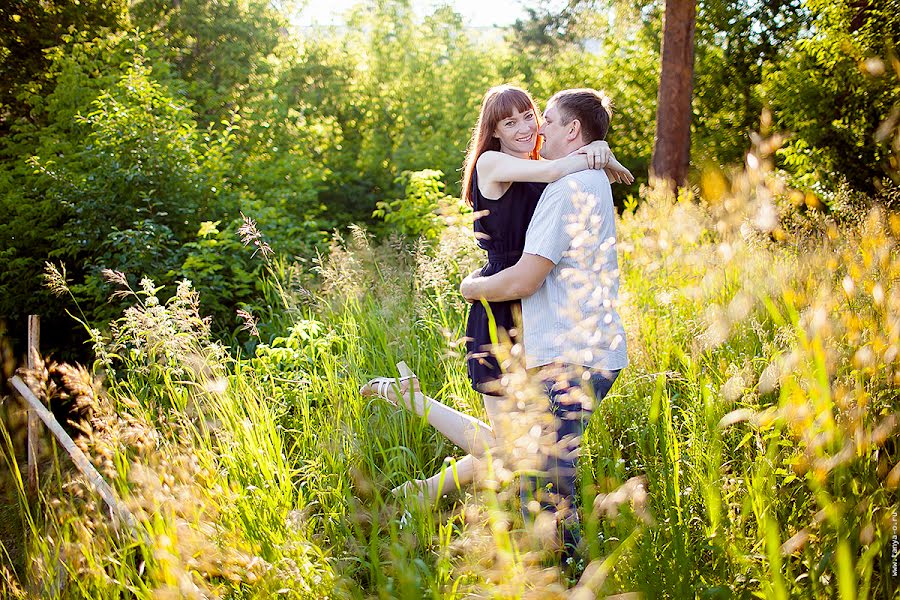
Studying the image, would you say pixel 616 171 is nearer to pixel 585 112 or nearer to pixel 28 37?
pixel 585 112

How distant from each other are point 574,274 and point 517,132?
648mm

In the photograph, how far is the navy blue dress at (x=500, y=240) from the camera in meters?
2.53

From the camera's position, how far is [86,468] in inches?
121

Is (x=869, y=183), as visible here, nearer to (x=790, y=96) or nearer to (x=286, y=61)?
(x=790, y=96)

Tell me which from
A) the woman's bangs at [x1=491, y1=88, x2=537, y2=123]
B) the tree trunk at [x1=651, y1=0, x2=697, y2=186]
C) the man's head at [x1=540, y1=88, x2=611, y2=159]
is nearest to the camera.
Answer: the man's head at [x1=540, y1=88, x2=611, y2=159]

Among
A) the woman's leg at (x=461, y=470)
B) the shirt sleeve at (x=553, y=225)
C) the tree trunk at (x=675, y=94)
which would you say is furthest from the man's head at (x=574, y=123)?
the tree trunk at (x=675, y=94)

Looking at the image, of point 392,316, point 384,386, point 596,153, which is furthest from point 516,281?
point 392,316

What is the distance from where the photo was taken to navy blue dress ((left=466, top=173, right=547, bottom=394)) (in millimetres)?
2527

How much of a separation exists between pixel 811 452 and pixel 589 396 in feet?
1.87

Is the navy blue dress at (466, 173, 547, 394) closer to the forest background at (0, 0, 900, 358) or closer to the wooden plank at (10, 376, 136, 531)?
the forest background at (0, 0, 900, 358)

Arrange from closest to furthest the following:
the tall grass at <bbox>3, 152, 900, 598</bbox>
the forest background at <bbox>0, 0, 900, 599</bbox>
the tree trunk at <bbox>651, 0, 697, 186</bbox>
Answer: the tall grass at <bbox>3, 152, 900, 598</bbox>
the forest background at <bbox>0, 0, 900, 599</bbox>
the tree trunk at <bbox>651, 0, 697, 186</bbox>

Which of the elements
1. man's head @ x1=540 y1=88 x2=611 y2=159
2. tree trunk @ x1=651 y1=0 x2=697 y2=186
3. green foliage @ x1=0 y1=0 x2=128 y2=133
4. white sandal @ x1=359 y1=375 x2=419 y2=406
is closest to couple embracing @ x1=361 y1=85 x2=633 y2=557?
man's head @ x1=540 y1=88 x2=611 y2=159

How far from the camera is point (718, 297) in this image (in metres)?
3.78

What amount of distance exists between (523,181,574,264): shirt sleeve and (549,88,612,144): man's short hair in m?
0.27
